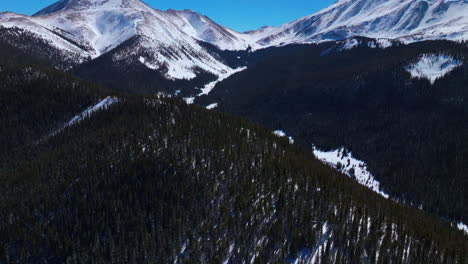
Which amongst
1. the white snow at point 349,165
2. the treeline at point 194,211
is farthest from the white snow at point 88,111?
the white snow at point 349,165

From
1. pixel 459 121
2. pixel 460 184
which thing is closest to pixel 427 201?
pixel 460 184

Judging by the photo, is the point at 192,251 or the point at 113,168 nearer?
the point at 192,251

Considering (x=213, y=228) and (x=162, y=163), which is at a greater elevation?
(x=162, y=163)

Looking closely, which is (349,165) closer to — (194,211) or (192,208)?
(192,208)

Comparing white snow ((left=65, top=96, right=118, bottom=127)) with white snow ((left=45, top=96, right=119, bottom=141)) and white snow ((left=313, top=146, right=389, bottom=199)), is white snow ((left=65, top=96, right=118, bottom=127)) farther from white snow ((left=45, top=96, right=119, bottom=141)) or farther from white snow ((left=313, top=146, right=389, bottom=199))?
white snow ((left=313, top=146, right=389, bottom=199))

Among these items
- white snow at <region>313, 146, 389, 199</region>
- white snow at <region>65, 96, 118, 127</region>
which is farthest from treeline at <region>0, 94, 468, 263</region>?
white snow at <region>313, 146, 389, 199</region>

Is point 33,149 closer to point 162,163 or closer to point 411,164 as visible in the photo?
point 162,163

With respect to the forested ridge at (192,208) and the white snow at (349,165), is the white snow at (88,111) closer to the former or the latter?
the forested ridge at (192,208)
